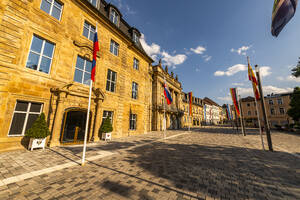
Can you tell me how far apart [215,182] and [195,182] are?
67cm

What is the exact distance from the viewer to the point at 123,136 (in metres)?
13.1

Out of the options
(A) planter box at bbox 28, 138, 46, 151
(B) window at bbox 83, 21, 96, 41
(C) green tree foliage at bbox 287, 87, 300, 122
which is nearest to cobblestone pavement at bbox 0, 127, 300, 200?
(A) planter box at bbox 28, 138, 46, 151

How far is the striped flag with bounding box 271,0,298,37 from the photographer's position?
403 cm

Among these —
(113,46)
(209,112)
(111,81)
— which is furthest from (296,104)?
(113,46)

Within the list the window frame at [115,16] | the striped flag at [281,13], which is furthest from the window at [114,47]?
the striped flag at [281,13]

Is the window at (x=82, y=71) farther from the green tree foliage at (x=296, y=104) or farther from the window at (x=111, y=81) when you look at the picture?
the green tree foliage at (x=296, y=104)

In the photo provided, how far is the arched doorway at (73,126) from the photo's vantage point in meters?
8.34

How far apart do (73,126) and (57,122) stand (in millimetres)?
1328

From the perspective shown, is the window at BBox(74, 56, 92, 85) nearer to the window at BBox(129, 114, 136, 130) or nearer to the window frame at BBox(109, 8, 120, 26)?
the window frame at BBox(109, 8, 120, 26)

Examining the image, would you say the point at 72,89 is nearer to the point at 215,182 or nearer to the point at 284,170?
the point at 215,182

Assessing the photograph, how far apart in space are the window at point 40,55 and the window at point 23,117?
239cm

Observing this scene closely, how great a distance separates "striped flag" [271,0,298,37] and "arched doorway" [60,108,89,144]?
1225 cm

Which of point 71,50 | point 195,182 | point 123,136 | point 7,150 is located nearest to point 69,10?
point 71,50

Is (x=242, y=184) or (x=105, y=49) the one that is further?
(x=105, y=49)
